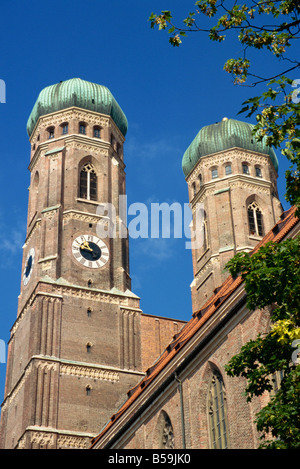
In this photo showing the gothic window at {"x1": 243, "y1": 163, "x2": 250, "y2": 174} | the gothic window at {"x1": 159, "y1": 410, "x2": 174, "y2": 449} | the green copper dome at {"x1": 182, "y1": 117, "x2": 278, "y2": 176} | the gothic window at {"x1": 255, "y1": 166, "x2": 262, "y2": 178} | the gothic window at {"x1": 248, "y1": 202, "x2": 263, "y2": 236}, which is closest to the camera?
the gothic window at {"x1": 159, "y1": 410, "x2": 174, "y2": 449}

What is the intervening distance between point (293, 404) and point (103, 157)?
155 feet

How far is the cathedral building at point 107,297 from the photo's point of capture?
112 ft

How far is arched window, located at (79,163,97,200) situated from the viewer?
59438mm

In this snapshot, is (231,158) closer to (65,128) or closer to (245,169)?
(245,169)

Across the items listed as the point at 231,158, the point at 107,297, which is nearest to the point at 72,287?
the point at 107,297

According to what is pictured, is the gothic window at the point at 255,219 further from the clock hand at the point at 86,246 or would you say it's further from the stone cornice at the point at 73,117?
the clock hand at the point at 86,246

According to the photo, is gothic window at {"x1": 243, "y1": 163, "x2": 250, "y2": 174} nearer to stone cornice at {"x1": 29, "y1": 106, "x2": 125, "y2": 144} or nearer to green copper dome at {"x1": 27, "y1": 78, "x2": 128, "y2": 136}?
green copper dome at {"x1": 27, "y1": 78, "x2": 128, "y2": 136}

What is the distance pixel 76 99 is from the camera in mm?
63312

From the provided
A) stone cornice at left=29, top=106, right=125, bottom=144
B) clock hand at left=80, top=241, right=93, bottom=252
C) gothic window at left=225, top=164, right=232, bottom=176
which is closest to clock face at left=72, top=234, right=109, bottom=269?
clock hand at left=80, top=241, right=93, bottom=252

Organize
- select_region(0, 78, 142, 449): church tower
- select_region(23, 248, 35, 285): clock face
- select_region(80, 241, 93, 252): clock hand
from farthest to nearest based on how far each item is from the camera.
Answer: select_region(23, 248, 35, 285): clock face
select_region(80, 241, 93, 252): clock hand
select_region(0, 78, 142, 449): church tower

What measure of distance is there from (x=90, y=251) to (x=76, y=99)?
13059mm

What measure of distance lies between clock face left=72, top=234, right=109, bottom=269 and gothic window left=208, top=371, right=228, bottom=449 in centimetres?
2446
